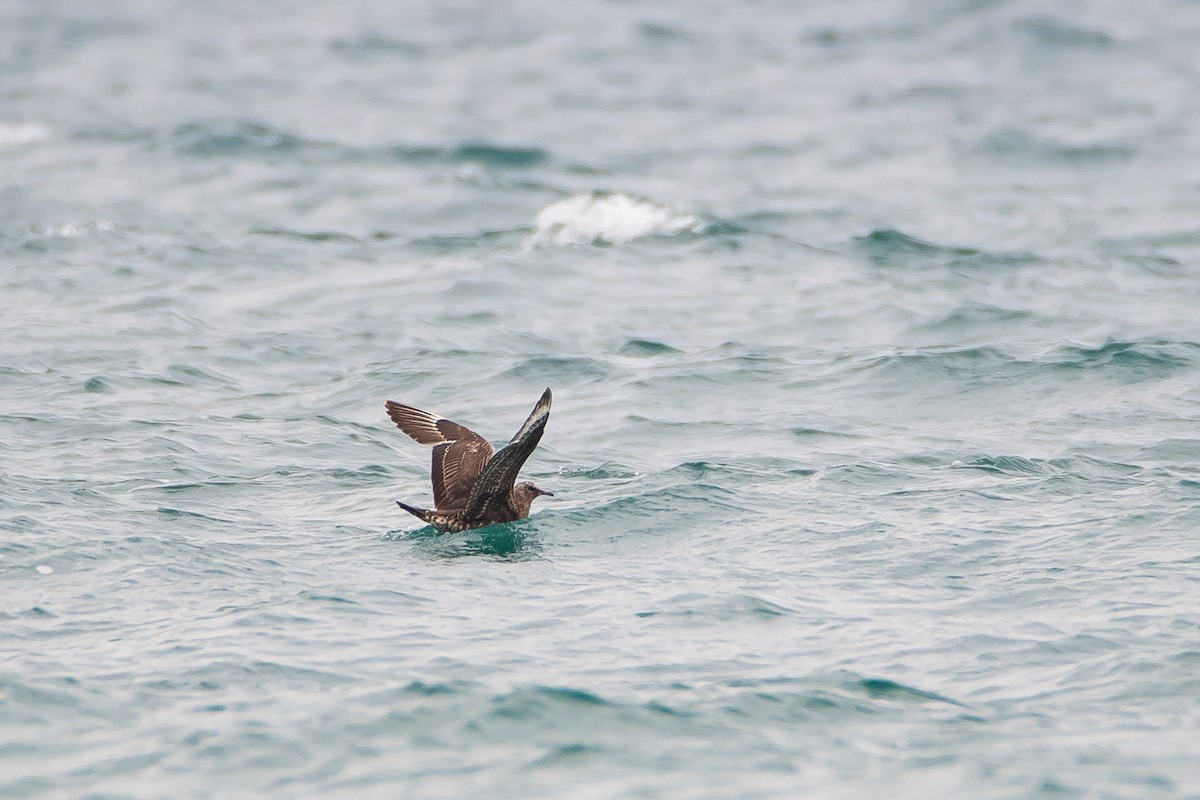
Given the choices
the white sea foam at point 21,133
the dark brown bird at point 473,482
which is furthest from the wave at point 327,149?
the dark brown bird at point 473,482

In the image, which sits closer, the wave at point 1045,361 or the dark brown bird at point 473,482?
the dark brown bird at point 473,482

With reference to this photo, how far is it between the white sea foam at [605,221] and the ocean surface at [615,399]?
12 cm

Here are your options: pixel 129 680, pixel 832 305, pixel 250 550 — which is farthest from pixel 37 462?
pixel 832 305

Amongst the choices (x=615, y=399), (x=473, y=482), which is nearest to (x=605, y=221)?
(x=615, y=399)

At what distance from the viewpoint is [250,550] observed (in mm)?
9805

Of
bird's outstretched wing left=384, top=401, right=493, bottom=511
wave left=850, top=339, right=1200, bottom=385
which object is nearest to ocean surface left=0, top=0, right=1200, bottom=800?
wave left=850, top=339, right=1200, bottom=385

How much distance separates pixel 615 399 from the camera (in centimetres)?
1413

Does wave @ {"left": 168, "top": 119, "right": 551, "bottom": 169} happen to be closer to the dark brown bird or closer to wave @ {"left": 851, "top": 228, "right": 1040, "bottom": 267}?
wave @ {"left": 851, "top": 228, "right": 1040, "bottom": 267}

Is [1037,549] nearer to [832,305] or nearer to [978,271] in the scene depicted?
[832,305]

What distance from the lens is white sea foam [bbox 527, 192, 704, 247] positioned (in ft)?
64.0

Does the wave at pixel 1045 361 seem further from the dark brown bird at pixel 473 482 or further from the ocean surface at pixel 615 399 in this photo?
the dark brown bird at pixel 473 482

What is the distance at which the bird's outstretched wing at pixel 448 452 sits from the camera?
10742 millimetres

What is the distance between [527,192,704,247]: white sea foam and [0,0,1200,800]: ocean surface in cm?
12

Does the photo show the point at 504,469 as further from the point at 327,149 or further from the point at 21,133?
the point at 21,133
